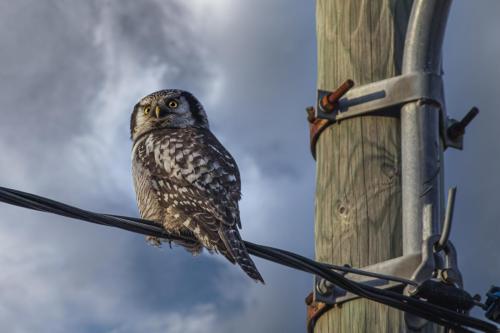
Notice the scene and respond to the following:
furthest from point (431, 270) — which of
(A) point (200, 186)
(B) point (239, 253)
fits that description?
(A) point (200, 186)

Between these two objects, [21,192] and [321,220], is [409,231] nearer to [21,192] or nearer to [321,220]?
[321,220]

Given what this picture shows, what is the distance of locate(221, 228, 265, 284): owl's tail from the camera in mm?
5328

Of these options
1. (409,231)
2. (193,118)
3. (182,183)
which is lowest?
(409,231)

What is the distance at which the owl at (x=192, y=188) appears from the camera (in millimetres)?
5827

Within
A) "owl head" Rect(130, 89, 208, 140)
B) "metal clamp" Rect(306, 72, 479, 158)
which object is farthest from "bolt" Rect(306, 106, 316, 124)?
"owl head" Rect(130, 89, 208, 140)

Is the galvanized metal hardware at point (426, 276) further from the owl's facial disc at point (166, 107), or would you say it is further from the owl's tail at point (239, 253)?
the owl's facial disc at point (166, 107)

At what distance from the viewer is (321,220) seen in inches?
199

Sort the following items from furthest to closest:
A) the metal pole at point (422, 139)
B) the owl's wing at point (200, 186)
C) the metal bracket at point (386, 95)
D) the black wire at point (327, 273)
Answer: the owl's wing at point (200, 186) < the metal bracket at point (386, 95) < the metal pole at point (422, 139) < the black wire at point (327, 273)

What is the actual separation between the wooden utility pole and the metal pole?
3.3 inches

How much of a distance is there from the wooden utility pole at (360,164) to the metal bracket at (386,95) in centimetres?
7

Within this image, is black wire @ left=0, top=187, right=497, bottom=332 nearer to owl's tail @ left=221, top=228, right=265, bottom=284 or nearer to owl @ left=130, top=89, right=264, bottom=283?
owl's tail @ left=221, top=228, right=265, bottom=284

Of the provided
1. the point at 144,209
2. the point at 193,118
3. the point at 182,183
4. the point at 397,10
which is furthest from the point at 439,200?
the point at 193,118

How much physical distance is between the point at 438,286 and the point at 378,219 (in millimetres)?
460

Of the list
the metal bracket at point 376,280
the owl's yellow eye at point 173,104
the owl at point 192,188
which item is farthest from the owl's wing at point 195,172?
the metal bracket at point 376,280
